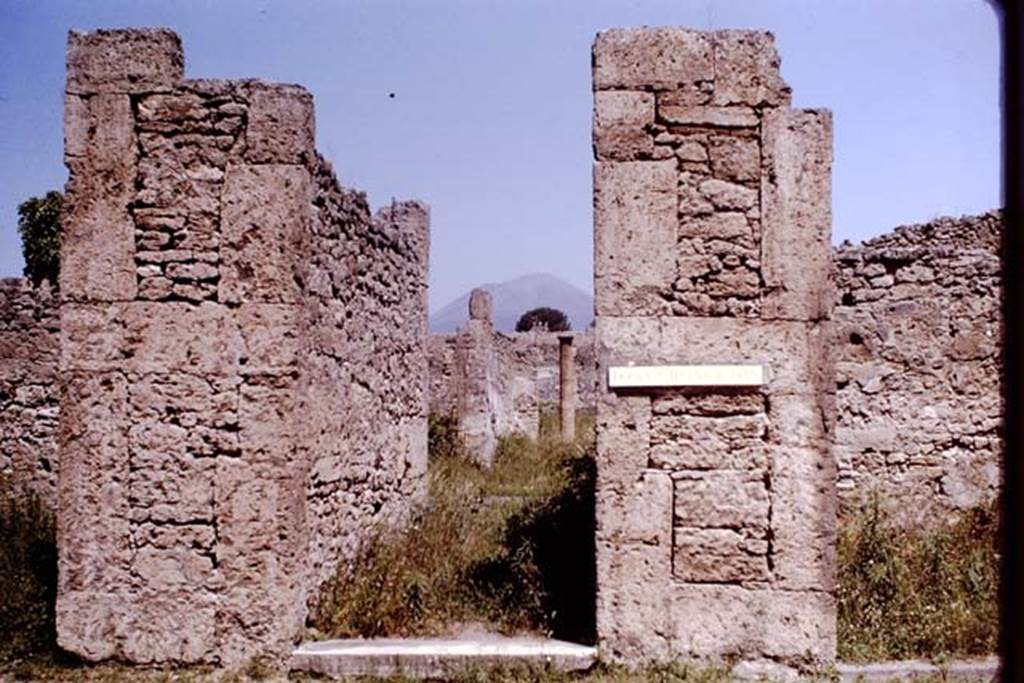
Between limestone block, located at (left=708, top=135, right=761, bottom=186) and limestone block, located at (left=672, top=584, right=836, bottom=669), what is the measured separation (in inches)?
97.9

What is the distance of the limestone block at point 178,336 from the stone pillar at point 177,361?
0.01 meters

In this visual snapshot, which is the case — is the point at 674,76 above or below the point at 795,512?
above

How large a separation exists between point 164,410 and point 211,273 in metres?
0.89

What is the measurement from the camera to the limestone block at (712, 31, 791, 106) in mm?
5094

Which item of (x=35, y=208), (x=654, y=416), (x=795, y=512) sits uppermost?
(x=35, y=208)

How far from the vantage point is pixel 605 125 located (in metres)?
5.12

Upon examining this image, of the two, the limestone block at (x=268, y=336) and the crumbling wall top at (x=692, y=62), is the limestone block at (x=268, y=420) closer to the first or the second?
the limestone block at (x=268, y=336)

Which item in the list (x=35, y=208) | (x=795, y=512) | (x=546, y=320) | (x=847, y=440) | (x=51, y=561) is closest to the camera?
(x=795, y=512)

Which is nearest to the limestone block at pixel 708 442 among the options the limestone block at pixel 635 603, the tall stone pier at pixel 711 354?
the tall stone pier at pixel 711 354

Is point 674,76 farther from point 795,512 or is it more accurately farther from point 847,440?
point 847,440

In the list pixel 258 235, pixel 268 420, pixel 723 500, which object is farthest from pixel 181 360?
pixel 723 500

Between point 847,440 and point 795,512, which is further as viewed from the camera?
point 847,440

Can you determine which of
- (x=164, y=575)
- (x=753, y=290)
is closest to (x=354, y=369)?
(x=164, y=575)

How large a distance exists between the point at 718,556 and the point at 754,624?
0.45m
